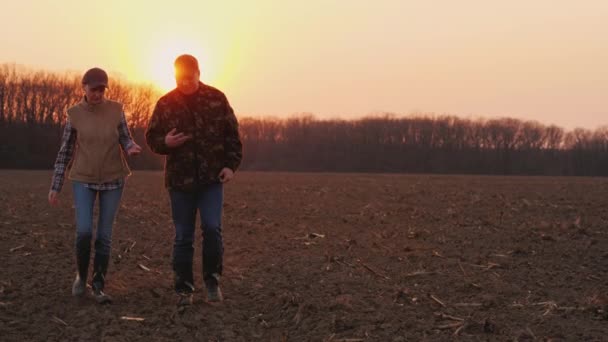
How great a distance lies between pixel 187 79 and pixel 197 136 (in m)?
0.50

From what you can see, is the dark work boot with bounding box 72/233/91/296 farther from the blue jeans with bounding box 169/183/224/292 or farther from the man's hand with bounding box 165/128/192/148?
the man's hand with bounding box 165/128/192/148

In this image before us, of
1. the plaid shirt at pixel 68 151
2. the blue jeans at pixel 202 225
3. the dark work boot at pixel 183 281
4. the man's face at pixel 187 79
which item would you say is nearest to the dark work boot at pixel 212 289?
the blue jeans at pixel 202 225

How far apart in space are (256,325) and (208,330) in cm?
43

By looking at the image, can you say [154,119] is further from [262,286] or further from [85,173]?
[262,286]

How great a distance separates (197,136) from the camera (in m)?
5.21

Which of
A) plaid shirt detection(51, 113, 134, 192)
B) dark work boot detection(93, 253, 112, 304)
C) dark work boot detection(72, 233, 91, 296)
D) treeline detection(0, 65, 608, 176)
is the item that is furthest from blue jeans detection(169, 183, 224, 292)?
treeline detection(0, 65, 608, 176)

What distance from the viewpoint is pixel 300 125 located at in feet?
334

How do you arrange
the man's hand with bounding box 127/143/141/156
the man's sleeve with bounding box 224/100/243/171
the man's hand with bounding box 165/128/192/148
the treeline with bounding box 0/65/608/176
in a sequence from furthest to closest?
the treeline with bounding box 0/65/608/176 → the man's sleeve with bounding box 224/100/243/171 → the man's hand with bounding box 127/143/141/156 → the man's hand with bounding box 165/128/192/148

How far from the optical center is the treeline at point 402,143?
7431 cm

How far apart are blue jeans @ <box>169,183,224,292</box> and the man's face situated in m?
0.87

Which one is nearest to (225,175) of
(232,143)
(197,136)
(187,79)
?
(232,143)

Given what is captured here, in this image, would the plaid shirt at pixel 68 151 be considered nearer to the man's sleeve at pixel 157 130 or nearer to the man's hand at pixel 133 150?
the man's hand at pixel 133 150

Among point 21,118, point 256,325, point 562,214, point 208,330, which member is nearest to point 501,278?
point 256,325

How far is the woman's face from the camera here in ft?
17.0
